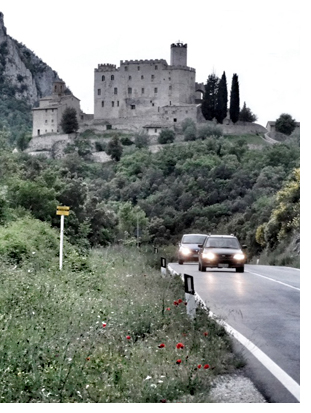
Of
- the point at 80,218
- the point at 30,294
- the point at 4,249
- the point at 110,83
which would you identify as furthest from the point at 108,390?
the point at 80,218

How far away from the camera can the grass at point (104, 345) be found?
15.6 feet

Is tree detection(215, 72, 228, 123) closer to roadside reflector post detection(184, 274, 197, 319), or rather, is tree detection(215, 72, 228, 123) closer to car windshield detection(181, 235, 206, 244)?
car windshield detection(181, 235, 206, 244)

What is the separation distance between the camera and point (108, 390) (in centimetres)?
473

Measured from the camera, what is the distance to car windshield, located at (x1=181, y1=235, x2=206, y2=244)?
25.5 feet

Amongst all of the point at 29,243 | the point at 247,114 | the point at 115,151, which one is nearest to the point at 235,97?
the point at 247,114

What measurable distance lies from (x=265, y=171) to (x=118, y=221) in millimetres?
1957

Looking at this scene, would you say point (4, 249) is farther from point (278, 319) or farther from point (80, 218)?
point (278, 319)

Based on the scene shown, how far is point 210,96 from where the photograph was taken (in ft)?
29.2

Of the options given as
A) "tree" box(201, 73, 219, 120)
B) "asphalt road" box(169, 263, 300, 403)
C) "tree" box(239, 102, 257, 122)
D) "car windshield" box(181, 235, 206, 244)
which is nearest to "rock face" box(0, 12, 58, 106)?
"tree" box(201, 73, 219, 120)

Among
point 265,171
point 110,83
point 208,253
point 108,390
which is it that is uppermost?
point 110,83

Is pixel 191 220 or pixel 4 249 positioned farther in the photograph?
pixel 4 249

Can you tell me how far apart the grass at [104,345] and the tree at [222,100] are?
2086mm

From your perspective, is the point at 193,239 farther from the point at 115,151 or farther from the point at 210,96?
the point at 115,151

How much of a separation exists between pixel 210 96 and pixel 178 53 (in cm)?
202
